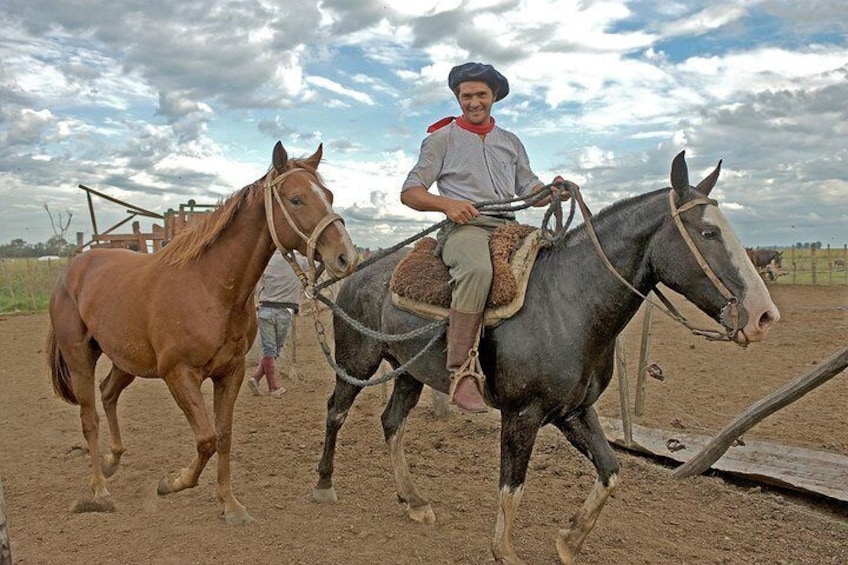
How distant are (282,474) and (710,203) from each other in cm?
398

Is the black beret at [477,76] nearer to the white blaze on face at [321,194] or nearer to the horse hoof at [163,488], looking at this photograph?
the white blaze on face at [321,194]

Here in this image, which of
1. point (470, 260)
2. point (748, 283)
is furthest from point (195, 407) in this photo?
point (748, 283)

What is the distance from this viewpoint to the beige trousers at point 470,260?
3.54m

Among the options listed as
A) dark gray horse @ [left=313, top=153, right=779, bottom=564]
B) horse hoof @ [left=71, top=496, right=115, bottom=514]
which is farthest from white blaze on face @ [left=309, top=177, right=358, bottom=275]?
horse hoof @ [left=71, top=496, right=115, bottom=514]

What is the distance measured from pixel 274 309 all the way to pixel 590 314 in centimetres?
586

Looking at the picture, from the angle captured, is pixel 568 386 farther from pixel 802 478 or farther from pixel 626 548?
pixel 802 478

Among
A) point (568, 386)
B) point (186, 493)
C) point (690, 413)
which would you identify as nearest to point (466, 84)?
point (568, 386)

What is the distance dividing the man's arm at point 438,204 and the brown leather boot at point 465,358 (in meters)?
0.57

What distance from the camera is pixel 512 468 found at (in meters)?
3.52

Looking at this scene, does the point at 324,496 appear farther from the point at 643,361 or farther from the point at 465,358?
the point at 643,361

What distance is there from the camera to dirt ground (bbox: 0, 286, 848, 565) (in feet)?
12.8

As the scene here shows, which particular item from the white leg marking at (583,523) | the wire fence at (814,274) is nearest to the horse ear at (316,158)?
the white leg marking at (583,523)

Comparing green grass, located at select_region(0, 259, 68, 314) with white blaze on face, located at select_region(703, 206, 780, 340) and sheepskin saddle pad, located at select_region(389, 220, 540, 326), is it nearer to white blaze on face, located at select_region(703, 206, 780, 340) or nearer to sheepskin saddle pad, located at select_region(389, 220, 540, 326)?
sheepskin saddle pad, located at select_region(389, 220, 540, 326)

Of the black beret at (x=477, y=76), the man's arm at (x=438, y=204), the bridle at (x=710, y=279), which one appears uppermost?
the black beret at (x=477, y=76)
